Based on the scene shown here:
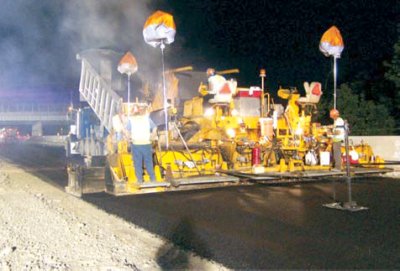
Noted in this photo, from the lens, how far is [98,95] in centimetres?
1562

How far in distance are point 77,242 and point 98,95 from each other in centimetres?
985

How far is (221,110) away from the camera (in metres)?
12.3

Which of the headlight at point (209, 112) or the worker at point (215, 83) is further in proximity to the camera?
the headlight at point (209, 112)

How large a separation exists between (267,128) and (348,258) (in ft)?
22.6

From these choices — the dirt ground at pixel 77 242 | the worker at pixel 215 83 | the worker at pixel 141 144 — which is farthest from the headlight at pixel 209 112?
the dirt ground at pixel 77 242

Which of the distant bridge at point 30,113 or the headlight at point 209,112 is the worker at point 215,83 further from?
the distant bridge at point 30,113

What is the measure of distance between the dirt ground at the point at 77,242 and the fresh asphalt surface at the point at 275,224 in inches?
9.4

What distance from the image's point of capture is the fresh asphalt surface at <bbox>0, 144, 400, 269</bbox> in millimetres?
5691

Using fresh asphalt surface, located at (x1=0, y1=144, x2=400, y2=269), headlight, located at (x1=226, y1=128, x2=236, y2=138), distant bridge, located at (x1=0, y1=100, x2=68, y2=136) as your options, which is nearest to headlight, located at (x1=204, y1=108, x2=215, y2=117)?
headlight, located at (x1=226, y1=128, x2=236, y2=138)

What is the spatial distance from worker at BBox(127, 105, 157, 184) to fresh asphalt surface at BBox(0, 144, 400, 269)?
615mm

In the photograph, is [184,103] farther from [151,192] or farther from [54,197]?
[54,197]

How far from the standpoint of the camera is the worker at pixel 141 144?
10.0 m

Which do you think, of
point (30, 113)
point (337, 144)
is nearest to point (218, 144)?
point (337, 144)

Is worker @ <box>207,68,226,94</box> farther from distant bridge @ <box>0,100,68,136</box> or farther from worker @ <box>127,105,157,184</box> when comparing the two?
distant bridge @ <box>0,100,68,136</box>
